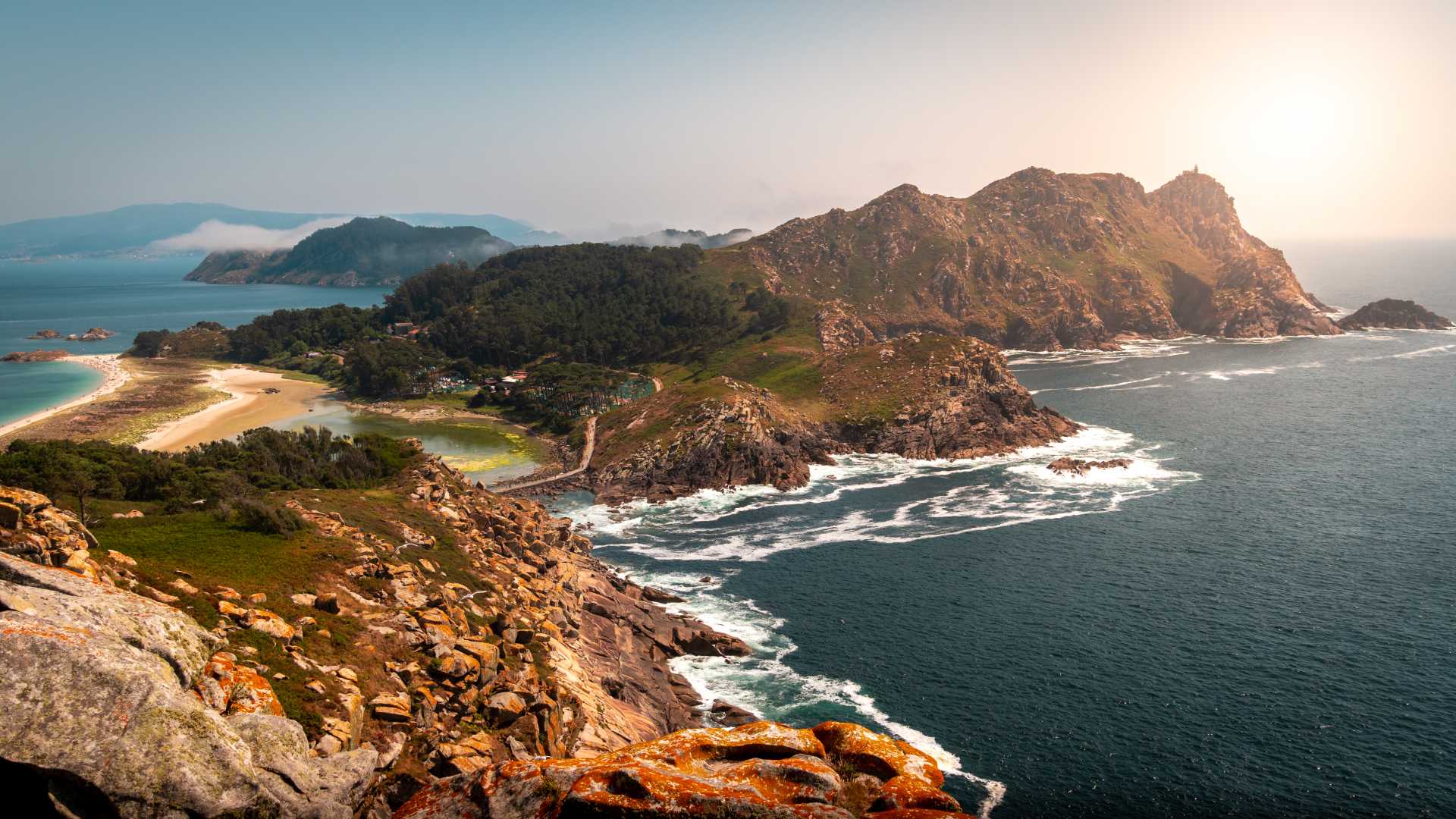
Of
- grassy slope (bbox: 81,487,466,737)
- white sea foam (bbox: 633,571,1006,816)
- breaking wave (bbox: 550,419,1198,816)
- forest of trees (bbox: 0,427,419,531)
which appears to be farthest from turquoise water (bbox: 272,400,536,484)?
grassy slope (bbox: 81,487,466,737)

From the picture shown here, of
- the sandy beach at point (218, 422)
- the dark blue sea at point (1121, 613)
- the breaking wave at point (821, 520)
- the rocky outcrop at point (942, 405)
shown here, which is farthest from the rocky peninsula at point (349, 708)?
the sandy beach at point (218, 422)

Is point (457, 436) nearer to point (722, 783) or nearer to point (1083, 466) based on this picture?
Answer: point (1083, 466)

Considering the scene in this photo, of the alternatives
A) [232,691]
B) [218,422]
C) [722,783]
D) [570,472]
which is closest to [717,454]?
[570,472]

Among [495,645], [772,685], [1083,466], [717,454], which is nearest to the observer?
[495,645]

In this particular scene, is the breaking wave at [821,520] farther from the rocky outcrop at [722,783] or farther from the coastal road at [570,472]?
the rocky outcrop at [722,783]

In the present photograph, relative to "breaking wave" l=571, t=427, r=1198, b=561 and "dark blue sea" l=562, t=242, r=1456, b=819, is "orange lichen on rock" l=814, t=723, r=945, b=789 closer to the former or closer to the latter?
"dark blue sea" l=562, t=242, r=1456, b=819

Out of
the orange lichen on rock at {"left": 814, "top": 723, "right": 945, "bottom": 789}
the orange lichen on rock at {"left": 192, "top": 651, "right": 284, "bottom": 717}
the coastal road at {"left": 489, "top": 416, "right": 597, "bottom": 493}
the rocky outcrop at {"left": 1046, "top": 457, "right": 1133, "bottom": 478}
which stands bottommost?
the coastal road at {"left": 489, "top": 416, "right": 597, "bottom": 493}
